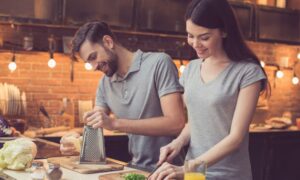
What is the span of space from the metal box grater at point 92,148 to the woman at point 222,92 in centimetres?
39

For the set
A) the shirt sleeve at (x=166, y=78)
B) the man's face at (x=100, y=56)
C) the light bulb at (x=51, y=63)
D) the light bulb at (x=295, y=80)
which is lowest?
the light bulb at (x=295, y=80)

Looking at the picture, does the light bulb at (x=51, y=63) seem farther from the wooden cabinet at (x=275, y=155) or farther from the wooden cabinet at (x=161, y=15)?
the wooden cabinet at (x=275, y=155)

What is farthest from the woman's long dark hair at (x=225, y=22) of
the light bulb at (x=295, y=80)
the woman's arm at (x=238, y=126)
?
the light bulb at (x=295, y=80)

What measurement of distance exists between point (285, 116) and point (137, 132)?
4748 mm

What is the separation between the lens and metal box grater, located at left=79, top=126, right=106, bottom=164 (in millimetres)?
2582

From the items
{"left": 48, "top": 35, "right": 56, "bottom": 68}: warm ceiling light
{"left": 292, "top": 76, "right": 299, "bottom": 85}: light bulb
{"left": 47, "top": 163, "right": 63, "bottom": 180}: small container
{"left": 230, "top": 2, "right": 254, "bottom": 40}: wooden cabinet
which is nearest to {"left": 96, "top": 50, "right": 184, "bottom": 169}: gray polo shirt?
{"left": 47, "top": 163, "right": 63, "bottom": 180}: small container

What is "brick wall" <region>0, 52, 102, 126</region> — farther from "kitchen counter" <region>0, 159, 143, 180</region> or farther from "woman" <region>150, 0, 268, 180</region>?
"woman" <region>150, 0, 268, 180</region>

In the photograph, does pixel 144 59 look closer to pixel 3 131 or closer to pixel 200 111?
pixel 200 111

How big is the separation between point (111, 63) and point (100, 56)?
7 cm

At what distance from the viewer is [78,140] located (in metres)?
2.93

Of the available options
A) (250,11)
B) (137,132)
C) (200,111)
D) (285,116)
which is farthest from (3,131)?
(285,116)

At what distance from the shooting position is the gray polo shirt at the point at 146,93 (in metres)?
2.77

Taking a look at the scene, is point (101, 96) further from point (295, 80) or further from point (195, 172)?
point (295, 80)

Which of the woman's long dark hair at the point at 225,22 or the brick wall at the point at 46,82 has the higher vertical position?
the woman's long dark hair at the point at 225,22
